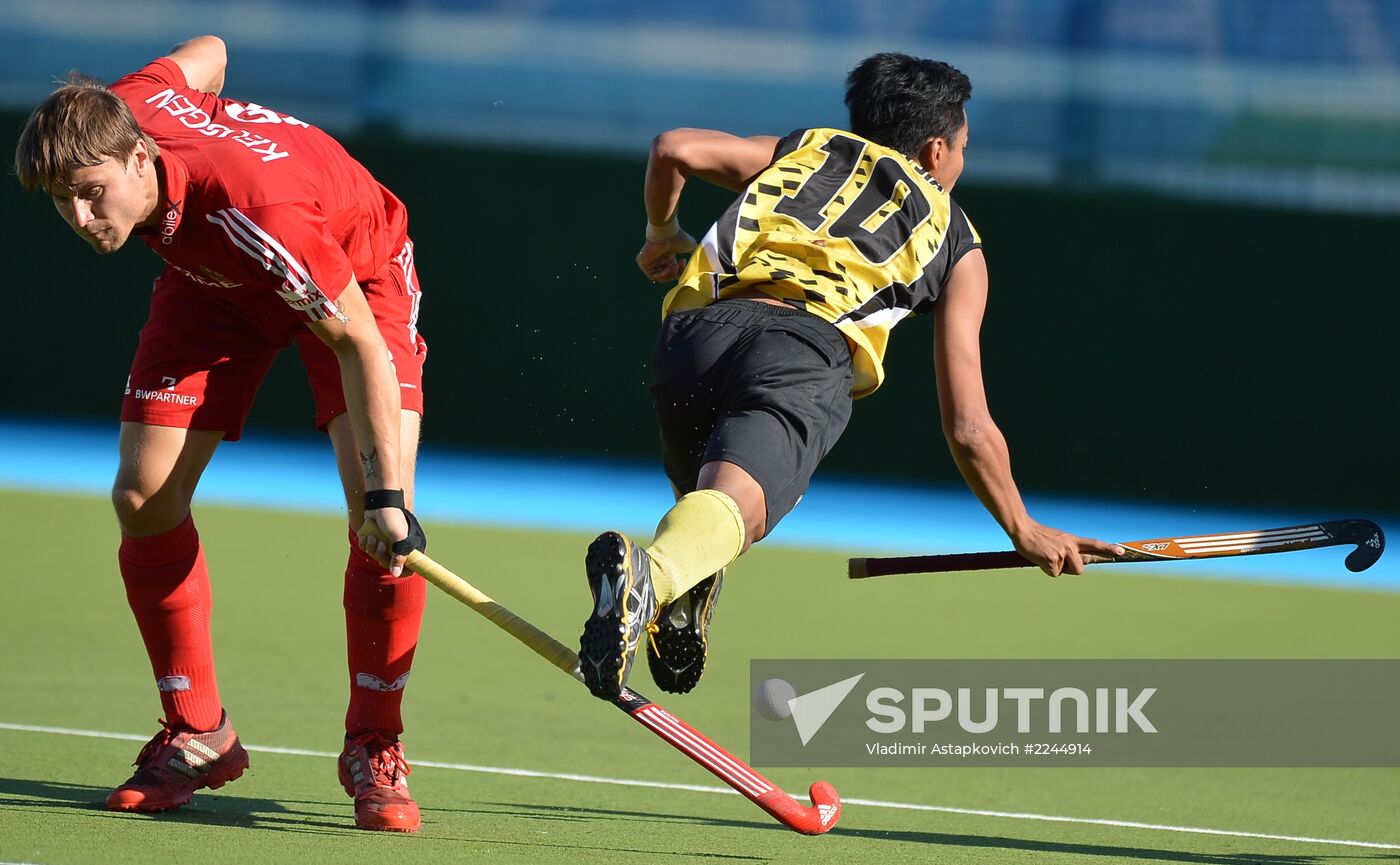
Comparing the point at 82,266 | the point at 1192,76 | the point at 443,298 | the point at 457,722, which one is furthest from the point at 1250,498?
the point at 82,266

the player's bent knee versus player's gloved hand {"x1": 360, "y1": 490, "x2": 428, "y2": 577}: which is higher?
player's gloved hand {"x1": 360, "y1": 490, "x2": 428, "y2": 577}

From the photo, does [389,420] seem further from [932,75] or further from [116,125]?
[932,75]

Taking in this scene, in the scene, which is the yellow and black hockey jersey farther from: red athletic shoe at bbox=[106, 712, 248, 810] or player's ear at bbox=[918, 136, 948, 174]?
red athletic shoe at bbox=[106, 712, 248, 810]

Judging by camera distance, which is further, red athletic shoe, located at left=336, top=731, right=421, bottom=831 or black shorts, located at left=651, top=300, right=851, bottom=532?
red athletic shoe, located at left=336, top=731, right=421, bottom=831

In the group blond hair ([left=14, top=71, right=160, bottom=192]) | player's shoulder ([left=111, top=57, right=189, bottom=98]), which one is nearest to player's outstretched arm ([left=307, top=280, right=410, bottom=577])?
blond hair ([left=14, top=71, right=160, bottom=192])

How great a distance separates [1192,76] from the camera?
987 centimetres

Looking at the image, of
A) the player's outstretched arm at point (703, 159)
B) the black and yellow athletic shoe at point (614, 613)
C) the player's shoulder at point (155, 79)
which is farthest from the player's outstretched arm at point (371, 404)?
the player's outstretched arm at point (703, 159)

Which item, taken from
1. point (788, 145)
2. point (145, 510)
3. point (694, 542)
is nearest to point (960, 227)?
point (788, 145)

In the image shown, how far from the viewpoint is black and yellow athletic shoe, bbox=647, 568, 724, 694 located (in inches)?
145

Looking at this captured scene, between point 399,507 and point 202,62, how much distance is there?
3.96ft

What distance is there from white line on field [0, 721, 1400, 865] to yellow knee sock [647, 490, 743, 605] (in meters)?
1.19

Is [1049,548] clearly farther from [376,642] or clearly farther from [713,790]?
[376,642]

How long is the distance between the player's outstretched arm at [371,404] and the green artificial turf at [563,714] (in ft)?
1.96

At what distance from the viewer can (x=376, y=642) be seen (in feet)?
12.1
